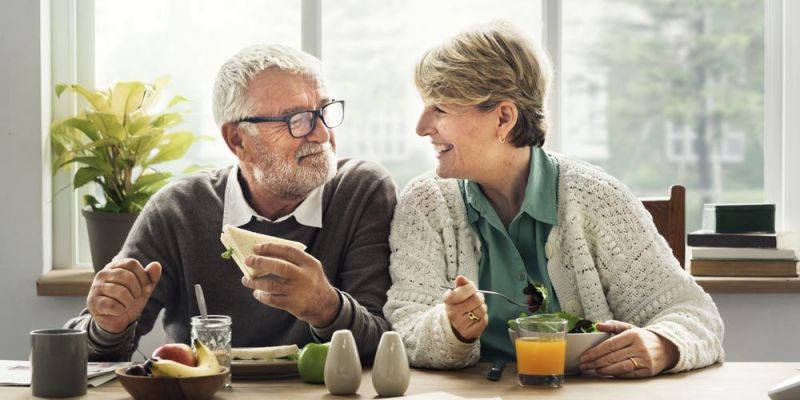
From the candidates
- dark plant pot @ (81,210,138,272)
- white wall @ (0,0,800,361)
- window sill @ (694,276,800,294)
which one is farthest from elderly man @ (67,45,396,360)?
window sill @ (694,276,800,294)

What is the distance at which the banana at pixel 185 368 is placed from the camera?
1783mm

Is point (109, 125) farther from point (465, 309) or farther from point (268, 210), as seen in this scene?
point (465, 309)

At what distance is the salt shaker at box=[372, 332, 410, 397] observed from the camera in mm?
1853

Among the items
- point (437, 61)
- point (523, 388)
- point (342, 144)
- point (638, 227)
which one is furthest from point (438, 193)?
point (342, 144)

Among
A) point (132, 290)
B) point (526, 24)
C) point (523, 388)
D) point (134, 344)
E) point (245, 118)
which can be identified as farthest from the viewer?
point (526, 24)

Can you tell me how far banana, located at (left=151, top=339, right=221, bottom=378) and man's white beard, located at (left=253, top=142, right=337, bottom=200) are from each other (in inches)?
27.4

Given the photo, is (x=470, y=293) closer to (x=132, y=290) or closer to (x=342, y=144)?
(x=132, y=290)

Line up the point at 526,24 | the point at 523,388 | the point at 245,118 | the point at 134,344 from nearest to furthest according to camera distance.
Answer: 1. the point at 523,388
2. the point at 134,344
3. the point at 245,118
4. the point at 526,24

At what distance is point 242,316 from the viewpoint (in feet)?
8.11

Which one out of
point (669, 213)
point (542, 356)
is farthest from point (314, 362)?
point (669, 213)

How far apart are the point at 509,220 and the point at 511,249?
92 millimetres

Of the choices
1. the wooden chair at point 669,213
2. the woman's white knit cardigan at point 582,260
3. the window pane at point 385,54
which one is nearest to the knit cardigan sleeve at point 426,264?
the woman's white knit cardigan at point 582,260

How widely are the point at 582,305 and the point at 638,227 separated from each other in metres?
0.22

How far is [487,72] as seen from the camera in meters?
2.39
